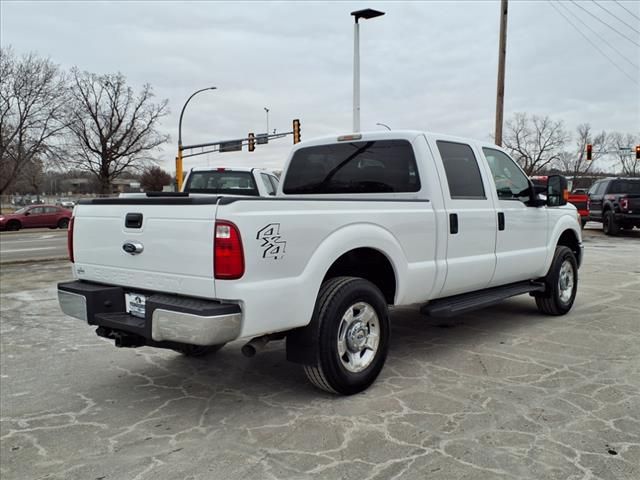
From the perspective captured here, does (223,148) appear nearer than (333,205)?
No

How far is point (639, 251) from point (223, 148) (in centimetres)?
2873

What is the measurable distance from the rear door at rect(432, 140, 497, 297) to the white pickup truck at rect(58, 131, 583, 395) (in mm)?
16

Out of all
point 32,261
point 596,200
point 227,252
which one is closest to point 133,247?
point 227,252

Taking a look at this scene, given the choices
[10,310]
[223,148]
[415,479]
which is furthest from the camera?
[223,148]

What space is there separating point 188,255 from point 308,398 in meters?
1.41

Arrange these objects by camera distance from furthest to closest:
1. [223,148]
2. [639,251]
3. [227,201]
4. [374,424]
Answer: [223,148] < [639,251] < [374,424] < [227,201]

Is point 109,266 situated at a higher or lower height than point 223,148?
lower

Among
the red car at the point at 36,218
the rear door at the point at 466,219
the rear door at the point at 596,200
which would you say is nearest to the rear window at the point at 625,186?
the rear door at the point at 596,200

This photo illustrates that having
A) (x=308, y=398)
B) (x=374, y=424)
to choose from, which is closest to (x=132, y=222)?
(x=308, y=398)

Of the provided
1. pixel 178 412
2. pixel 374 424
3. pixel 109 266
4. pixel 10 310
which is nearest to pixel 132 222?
pixel 109 266

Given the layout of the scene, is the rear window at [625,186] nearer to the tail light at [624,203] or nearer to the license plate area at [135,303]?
the tail light at [624,203]

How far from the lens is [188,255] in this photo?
11.1 ft

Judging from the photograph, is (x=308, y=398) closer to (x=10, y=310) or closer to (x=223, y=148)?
(x=10, y=310)

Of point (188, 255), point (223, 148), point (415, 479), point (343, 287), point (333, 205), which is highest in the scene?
point (223, 148)
